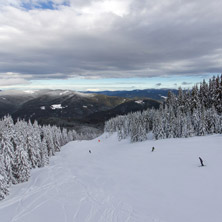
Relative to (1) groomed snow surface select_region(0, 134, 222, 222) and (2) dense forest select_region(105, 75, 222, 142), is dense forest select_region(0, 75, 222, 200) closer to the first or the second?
(2) dense forest select_region(105, 75, 222, 142)

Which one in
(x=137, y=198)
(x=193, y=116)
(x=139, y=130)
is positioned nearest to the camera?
(x=137, y=198)

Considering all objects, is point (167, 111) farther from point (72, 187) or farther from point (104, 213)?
point (104, 213)

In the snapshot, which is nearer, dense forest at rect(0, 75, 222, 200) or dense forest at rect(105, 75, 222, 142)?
dense forest at rect(0, 75, 222, 200)

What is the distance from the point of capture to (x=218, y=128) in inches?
1970

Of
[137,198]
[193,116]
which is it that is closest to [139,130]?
[193,116]

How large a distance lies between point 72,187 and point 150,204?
40.7ft

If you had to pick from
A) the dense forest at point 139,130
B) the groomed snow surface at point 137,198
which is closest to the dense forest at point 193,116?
the dense forest at point 139,130

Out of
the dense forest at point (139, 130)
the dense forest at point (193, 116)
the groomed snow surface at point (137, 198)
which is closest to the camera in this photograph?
the groomed snow surface at point (137, 198)

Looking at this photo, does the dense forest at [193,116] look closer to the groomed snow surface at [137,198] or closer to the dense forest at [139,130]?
the dense forest at [139,130]

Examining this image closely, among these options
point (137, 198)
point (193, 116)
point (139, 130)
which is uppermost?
point (193, 116)

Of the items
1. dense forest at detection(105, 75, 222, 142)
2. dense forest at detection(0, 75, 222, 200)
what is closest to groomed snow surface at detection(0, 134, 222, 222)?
dense forest at detection(0, 75, 222, 200)

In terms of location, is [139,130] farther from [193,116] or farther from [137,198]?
[137,198]

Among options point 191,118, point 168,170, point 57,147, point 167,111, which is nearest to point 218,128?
point 191,118

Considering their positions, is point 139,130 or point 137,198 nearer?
point 137,198
